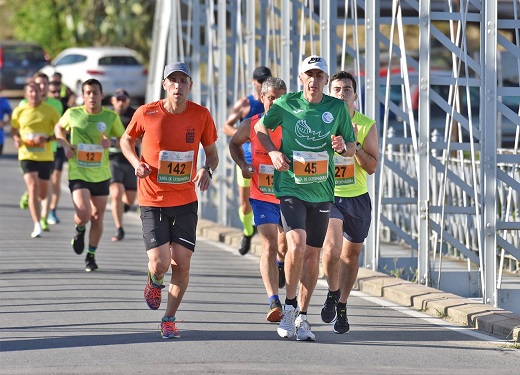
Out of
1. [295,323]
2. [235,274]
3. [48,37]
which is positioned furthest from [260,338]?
[48,37]

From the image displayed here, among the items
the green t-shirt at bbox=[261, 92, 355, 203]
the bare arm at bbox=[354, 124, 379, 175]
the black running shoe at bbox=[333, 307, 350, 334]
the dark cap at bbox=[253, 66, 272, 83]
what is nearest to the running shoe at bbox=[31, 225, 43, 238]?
the dark cap at bbox=[253, 66, 272, 83]

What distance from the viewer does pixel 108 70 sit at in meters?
36.5

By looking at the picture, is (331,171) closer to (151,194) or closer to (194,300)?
(151,194)

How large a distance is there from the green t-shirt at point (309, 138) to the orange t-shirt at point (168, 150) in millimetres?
612

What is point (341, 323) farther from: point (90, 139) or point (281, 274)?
point (90, 139)

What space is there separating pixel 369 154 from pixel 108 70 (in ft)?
88.2

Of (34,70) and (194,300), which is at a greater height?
(34,70)

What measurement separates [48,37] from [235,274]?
3330 centimetres

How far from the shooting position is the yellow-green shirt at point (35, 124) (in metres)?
17.3

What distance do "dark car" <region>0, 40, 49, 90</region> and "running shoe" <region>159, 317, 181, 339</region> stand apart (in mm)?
30586

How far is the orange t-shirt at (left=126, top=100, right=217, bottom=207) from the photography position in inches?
391

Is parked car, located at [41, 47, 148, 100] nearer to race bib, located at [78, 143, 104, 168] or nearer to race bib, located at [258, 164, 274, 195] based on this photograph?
race bib, located at [78, 143, 104, 168]

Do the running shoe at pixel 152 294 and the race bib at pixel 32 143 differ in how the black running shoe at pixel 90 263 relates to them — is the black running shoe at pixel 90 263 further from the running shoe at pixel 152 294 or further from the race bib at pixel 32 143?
the running shoe at pixel 152 294

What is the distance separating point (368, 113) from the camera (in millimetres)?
13867
